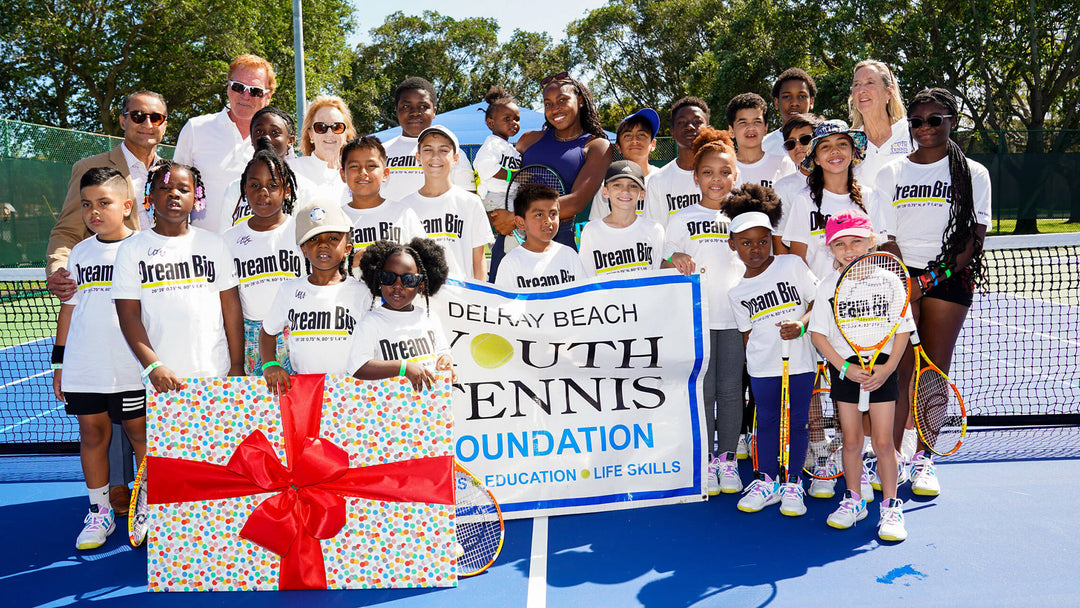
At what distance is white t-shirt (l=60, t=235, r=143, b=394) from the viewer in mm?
4418

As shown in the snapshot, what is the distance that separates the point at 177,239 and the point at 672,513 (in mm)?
3203

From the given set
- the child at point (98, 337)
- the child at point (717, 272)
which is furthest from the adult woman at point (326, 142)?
the child at point (717, 272)

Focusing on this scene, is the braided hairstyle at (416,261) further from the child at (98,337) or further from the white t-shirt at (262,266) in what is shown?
the child at (98,337)

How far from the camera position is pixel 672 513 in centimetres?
482

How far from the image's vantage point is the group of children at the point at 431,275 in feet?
13.8

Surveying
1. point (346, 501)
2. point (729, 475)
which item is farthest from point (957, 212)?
point (346, 501)

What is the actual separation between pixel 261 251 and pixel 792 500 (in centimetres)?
337

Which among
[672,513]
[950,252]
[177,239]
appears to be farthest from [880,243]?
[177,239]

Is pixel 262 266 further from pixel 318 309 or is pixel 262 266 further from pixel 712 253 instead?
pixel 712 253

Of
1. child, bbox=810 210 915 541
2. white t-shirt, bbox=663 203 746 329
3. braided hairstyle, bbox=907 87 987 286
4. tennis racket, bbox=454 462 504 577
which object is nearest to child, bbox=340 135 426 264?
tennis racket, bbox=454 462 504 577

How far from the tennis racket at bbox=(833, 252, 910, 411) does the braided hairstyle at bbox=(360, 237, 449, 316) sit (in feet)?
7.04

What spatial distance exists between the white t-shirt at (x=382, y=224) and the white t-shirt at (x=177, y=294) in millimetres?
868

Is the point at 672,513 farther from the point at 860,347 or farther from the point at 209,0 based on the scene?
the point at 209,0

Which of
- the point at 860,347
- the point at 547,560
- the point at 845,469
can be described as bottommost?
the point at 547,560
